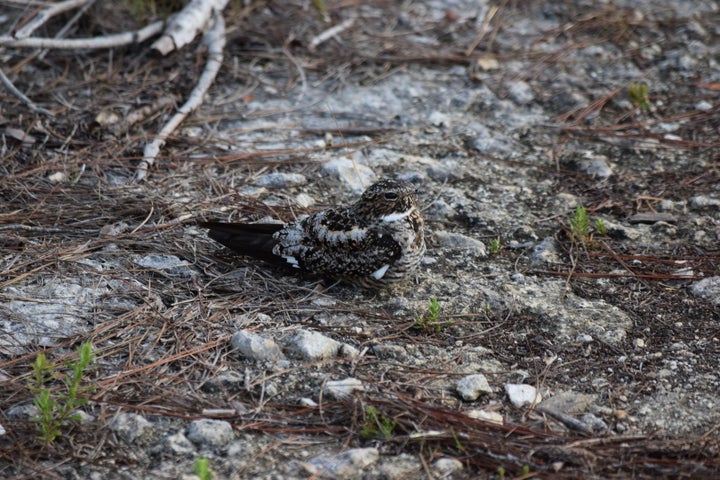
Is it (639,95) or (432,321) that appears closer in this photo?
(432,321)

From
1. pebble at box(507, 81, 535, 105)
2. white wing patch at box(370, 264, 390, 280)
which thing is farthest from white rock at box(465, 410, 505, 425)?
pebble at box(507, 81, 535, 105)

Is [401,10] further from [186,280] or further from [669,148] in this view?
[186,280]

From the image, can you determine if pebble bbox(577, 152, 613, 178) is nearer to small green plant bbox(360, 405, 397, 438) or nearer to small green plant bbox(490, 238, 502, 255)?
small green plant bbox(490, 238, 502, 255)

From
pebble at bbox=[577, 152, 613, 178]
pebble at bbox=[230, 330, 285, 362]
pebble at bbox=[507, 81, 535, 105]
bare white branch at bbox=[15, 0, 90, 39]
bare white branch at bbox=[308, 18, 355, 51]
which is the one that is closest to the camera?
pebble at bbox=[230, 330, 285, 362]

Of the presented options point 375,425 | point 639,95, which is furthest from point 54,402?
point 639,95

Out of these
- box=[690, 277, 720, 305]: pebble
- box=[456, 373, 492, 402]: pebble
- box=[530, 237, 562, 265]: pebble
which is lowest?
box=[690, 277, 720, 305]: pebble

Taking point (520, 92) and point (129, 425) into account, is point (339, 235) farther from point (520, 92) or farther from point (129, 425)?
point (520, 92)

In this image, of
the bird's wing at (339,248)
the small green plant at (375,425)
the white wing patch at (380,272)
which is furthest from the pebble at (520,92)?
the small green plant at (375,425)
